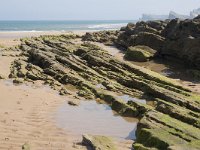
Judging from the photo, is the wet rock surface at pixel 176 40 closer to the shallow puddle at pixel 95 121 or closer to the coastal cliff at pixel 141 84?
the coastal cliff at pixel 141 84

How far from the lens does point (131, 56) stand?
39.5 metres

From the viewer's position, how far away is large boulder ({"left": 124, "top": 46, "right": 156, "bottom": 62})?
38.4m

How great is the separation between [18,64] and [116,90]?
1235cm

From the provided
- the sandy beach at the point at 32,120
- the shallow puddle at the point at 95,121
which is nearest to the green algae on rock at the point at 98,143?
the sandy beach at the point at 32,120

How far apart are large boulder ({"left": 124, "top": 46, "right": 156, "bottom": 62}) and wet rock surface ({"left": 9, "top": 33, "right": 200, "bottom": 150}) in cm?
223

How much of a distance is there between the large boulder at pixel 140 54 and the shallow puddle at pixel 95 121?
1926cm

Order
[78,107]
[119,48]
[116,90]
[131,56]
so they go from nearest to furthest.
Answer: [78,107]
[116,90]
[131,56]
[119,48]

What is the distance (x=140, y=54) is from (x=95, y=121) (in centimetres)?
2266

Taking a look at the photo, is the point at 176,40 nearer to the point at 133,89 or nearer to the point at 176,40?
the point at 176,40

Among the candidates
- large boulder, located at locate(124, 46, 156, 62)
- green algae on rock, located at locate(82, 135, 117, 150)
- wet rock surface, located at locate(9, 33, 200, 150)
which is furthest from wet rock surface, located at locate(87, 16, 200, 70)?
green algae on rock, located at locate(82, 135, 117, 150)

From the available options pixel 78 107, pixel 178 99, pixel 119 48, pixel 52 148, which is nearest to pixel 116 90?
pixel 78 107

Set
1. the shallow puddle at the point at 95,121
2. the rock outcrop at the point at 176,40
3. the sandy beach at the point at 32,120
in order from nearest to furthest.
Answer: the sandy beach at the point at 32,120 → the shallow puddle at the point at 95,121 → the rock outcrop at the point at 176,40

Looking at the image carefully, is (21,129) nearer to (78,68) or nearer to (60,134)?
(60,134)

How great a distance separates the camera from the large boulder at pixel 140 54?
3844 cm
